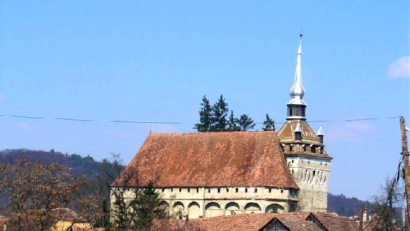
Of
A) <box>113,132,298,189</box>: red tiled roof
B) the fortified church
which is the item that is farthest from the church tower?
<box>113,132,298,189</box>: red tiled roof

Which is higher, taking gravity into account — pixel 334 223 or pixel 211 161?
pixel 211 161

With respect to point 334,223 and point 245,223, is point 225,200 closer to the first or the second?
point 245,223

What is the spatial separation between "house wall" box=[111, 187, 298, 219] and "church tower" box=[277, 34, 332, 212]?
3207mm

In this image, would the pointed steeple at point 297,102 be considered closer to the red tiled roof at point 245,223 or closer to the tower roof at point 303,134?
the tower roof at point 303,134

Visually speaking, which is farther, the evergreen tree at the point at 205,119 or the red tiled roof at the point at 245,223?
the evergreen tree at the point at 205,119

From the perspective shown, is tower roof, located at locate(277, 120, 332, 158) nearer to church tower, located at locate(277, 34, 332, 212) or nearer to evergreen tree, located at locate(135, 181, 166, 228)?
church tower, located at locate(277, 34, 332, 212)

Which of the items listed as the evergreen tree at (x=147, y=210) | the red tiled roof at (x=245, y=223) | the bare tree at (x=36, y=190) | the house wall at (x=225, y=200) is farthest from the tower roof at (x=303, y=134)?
the bare tree at (x=36, y=190)

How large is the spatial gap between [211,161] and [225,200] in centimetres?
447

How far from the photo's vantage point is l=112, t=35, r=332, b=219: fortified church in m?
95.2

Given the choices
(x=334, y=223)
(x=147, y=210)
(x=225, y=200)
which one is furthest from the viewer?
(x=225, y=200)

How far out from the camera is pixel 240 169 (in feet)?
317

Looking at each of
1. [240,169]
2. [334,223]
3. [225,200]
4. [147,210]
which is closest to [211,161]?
[240,169]

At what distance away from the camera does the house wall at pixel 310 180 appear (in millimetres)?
98938

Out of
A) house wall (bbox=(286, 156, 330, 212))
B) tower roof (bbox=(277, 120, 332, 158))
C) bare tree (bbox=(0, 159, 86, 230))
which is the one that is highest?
tower roof (bbox=(277, 120, 332, 158))
